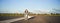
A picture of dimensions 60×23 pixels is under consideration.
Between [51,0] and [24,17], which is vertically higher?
[51,0]

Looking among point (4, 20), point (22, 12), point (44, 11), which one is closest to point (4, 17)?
point (4, 20)

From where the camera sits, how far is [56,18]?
8.44 m

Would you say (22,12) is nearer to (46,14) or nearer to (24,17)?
(24,17)

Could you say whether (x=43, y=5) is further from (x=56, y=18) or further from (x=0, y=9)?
(x=0, y=9)

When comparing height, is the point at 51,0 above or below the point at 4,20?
above

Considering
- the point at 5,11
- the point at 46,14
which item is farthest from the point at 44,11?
the point at 5,11

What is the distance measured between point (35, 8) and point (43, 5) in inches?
10.8

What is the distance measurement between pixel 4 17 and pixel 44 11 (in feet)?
4.25

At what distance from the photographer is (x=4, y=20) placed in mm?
8711

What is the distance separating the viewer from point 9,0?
8555 mm

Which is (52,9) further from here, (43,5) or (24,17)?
(24,17)

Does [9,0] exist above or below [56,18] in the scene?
above

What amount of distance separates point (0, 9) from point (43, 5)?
135cm

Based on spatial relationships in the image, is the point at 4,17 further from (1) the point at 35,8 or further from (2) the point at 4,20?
(1) the point at 35,8
